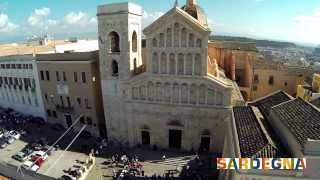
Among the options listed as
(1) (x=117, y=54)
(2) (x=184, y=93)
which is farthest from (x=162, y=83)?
(1) (x=117, y=54)

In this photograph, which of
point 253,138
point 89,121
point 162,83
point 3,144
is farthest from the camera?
point 89,121

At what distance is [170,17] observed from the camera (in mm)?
31109

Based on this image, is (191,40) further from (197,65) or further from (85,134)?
(85,134)

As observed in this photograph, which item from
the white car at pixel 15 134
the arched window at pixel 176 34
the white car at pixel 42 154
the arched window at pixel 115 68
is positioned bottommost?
the white car at pixel 42 154

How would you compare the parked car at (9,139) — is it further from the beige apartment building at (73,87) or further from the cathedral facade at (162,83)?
the cathedral facade at (162,83)

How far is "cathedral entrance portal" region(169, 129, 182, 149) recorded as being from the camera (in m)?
34.8

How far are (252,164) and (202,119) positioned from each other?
636 inches

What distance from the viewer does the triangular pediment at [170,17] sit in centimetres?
3042

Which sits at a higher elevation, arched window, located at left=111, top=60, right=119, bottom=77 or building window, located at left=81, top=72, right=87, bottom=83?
arched window, located at left=111, top=60, right=119, bottom=77

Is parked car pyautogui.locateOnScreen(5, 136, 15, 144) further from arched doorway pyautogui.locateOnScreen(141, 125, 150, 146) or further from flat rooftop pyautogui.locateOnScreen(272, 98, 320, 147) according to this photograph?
flat rooftop pyautogui.locateOnScreen(272, 98, 320, 147)

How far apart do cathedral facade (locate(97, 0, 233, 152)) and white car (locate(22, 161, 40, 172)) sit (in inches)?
391

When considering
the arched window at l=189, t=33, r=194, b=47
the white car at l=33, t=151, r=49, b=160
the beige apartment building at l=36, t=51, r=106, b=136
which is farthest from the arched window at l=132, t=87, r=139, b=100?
the white car at l=33, t=151, r=49, b=160

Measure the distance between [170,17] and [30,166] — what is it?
75.0 feet

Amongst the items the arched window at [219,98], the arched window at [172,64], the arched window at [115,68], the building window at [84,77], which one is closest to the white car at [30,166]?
the building window at [84,77]
